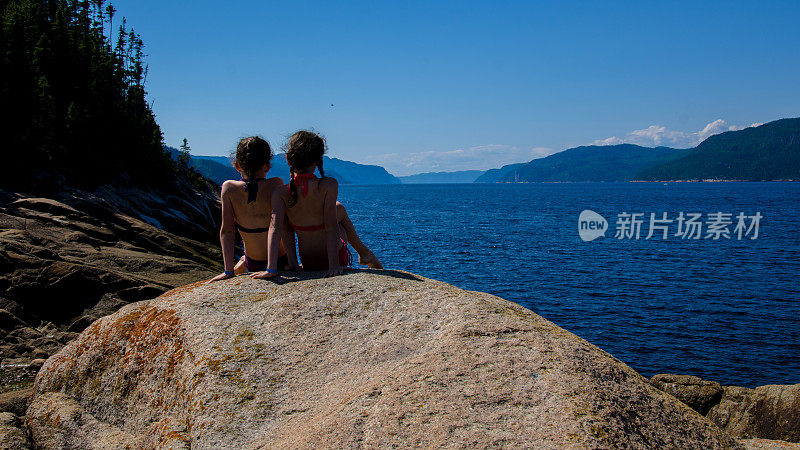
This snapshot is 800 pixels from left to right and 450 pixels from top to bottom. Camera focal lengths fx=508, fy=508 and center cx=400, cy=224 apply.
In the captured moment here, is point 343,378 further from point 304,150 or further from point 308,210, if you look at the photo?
point 304,150

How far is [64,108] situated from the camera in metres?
49.1

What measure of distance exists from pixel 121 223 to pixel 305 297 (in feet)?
75.1

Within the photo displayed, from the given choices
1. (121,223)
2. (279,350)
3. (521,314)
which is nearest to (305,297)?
(279,350)

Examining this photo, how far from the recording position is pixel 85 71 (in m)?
56.5

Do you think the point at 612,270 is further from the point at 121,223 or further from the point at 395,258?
the point at 121,223

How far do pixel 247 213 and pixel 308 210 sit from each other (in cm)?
96

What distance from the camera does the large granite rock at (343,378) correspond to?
402 cm

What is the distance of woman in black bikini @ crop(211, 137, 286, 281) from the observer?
7340 mm

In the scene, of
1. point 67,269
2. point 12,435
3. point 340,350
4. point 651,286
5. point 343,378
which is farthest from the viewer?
point 651,286

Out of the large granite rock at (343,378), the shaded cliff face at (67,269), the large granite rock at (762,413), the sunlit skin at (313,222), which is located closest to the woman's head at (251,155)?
the sunlit skin at (313,222)

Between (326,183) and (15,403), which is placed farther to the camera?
(326,183)

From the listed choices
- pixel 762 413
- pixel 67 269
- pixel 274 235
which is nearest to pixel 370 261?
pixel 274 235


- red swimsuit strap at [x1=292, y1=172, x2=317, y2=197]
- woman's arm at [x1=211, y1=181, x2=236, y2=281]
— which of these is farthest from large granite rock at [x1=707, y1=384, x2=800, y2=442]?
woman's arm at [x1=211, y1=181, x2=236, y2=281]

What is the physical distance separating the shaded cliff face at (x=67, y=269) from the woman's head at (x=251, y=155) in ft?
18.5
